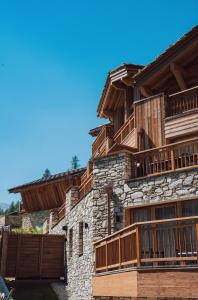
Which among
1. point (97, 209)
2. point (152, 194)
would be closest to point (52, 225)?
point (97, 209)

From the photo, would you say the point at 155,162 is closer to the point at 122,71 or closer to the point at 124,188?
the point at 124,188

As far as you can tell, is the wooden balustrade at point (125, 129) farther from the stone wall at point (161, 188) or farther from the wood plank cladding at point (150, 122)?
the stone wall at point (161, 188)

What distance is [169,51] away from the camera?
19.1 metres

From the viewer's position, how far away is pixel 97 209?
16.8m

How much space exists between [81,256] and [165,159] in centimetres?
570

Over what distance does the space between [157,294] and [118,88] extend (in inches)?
528

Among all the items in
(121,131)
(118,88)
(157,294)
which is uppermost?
(118,88)

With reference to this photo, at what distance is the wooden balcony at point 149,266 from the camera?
1073cm

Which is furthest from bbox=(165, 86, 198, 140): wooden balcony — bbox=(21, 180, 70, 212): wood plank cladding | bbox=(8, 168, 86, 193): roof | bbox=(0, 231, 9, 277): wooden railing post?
bbox=(21, 180, 70, 212): wood plank cladding

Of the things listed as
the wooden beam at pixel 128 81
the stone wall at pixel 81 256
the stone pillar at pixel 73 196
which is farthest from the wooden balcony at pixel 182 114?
the stone pillar at pixel 73 196

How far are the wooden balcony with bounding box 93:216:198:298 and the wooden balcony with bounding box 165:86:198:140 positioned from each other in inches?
214

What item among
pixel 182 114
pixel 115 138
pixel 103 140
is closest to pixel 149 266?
pixel 182 114

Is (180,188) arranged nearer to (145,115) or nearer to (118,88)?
(145,115)

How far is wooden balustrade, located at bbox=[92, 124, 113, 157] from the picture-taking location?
22.9m
